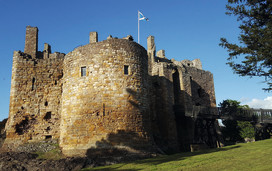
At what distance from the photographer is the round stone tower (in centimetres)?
1455

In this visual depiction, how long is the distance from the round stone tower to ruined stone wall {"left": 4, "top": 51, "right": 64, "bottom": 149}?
1728mm

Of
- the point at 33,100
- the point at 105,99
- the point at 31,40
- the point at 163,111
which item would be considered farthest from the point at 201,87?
the point at 33,100

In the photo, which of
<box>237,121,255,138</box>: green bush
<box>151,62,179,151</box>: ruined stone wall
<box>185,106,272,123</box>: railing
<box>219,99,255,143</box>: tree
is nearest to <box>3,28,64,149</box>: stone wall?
<box>151,62,179,151</box>: ruined stone wall

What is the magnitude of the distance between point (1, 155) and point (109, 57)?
7989 millimetres

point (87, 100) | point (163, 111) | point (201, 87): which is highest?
point (201, 87)

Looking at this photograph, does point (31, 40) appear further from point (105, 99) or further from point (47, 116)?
point (105, 99)

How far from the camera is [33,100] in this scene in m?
17.3

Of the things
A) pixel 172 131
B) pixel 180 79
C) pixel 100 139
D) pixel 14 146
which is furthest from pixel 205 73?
pixel 14 146

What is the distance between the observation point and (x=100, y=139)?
1427cm

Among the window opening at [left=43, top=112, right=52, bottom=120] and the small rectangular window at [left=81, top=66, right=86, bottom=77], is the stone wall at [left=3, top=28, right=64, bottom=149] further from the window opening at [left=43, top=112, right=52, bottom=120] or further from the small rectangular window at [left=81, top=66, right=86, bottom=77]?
the small rectangular window at [left=81, top=66, right=86, bottom=77]

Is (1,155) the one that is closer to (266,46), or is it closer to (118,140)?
(118,140)

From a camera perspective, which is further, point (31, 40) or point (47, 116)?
point (31, 40)

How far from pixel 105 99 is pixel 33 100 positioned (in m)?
5.49

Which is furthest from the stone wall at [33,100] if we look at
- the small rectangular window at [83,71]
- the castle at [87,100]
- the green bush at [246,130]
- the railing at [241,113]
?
the green bush at [246,130]
